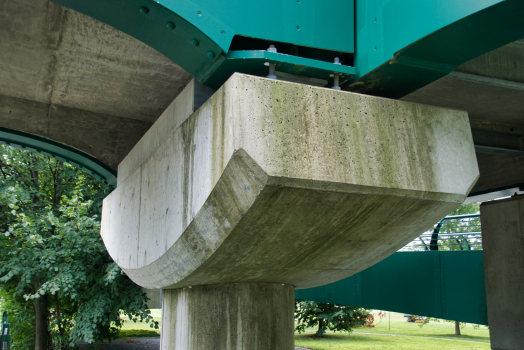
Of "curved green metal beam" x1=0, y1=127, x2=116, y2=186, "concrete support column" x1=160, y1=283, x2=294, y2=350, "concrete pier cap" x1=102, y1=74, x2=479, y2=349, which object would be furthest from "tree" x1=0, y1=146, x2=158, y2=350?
"concrete pier cap" x1=102, y1=74, x2=479, y2=349

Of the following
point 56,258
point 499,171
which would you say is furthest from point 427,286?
point 56,258

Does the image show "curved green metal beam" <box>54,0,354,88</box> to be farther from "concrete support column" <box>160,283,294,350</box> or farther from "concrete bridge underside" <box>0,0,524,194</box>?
"concrete support column" <box>160,283,294,350</box>

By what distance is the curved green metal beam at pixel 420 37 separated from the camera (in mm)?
3349

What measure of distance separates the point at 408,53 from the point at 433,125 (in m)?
0.71

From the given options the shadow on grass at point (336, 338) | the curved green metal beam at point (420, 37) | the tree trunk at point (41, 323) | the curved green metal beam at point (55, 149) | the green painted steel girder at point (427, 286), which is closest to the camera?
the curved green metal beam at point (420, 37)

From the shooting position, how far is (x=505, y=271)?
814cm

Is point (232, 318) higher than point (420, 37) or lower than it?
lower

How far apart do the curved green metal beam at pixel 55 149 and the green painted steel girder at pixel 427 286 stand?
7.01m

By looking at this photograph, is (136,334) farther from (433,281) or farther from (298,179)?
(298,179)

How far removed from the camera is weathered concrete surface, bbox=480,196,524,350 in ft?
25.7

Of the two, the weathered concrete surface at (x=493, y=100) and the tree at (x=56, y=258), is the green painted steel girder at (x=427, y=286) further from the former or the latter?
the tree at (x=56, y=258)

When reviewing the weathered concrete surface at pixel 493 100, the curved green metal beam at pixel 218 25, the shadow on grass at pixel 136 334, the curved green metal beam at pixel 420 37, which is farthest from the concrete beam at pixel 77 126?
the shadow on grass at pixel 136 334

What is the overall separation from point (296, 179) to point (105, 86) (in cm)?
456

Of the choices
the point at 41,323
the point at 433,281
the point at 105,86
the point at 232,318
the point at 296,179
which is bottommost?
the point at 41,323
